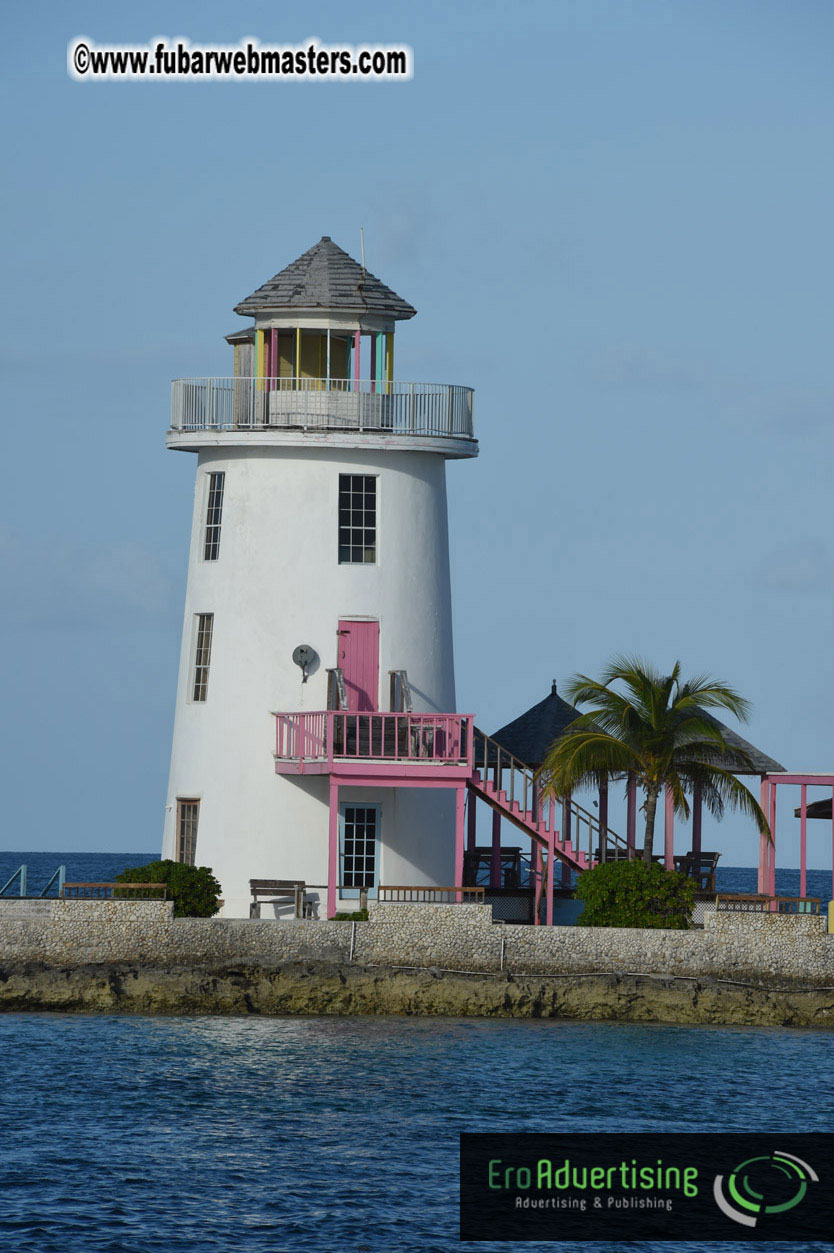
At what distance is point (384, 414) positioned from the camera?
41.1m

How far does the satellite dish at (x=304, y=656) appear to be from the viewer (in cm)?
4016

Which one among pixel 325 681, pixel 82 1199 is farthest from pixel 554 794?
pixel 82 1199

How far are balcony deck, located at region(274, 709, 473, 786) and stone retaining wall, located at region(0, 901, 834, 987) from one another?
9.77ft

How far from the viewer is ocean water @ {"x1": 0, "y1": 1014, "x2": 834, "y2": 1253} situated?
2438 centimetres

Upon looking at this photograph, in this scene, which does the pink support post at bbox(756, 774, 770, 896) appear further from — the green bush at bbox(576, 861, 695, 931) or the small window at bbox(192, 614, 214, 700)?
the small window at bbox(192, 614, 214, 700)

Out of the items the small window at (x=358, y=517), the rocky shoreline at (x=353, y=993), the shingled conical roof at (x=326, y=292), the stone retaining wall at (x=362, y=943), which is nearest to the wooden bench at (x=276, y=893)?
the stone retaining wall at (x=362, y=943)

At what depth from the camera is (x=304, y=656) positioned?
4019 centimetres

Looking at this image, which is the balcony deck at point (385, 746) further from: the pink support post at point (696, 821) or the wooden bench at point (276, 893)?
the pink support post at point (696, 821)

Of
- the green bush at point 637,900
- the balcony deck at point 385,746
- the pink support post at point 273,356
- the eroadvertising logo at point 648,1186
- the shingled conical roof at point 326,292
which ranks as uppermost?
the shingled conical roof at point 326,292

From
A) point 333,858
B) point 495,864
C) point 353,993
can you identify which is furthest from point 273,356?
point 353,993

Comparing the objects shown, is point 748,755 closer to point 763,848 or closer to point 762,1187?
point 763,848

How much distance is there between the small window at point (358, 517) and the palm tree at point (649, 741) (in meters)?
4.65

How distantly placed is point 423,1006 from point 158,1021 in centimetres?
423

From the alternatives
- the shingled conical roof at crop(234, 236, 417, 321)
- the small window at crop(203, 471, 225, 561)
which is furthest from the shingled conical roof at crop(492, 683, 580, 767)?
the shingled conical roof at crop(234, 236, 417, 321)
